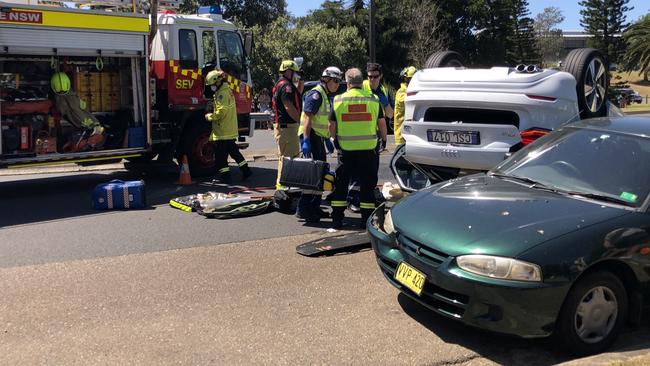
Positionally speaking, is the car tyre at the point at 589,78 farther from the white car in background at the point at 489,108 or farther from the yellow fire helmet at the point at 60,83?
the yellow fire helmet at the point at 60,83

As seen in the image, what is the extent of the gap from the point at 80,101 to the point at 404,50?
3529cm

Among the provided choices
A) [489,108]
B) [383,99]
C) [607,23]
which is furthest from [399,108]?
→ [607,23]

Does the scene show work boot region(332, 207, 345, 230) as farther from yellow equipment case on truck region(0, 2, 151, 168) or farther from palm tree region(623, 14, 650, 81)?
palm tree region(623, 14, 650, 81)

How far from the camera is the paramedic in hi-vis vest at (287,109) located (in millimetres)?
8711

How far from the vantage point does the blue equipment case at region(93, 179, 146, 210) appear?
8.27 m

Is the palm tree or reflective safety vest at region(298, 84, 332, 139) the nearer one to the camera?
reflective safety vest at region(298, 84, 332, 139)

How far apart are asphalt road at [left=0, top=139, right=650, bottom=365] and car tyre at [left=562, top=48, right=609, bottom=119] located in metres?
2.87

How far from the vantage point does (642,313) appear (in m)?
3.97

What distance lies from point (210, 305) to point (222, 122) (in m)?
5.86

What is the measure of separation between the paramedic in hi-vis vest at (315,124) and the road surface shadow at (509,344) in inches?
127

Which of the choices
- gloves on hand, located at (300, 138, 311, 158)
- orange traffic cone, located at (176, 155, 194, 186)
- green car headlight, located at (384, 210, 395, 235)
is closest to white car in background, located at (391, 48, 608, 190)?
gloves on hand, located at (300, 138, 311, 158)

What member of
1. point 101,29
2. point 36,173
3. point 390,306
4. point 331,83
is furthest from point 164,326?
point 36,173

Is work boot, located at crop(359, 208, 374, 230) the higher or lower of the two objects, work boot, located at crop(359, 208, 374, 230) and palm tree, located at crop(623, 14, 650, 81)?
the lower

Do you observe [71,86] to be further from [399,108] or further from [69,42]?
[399,108]
